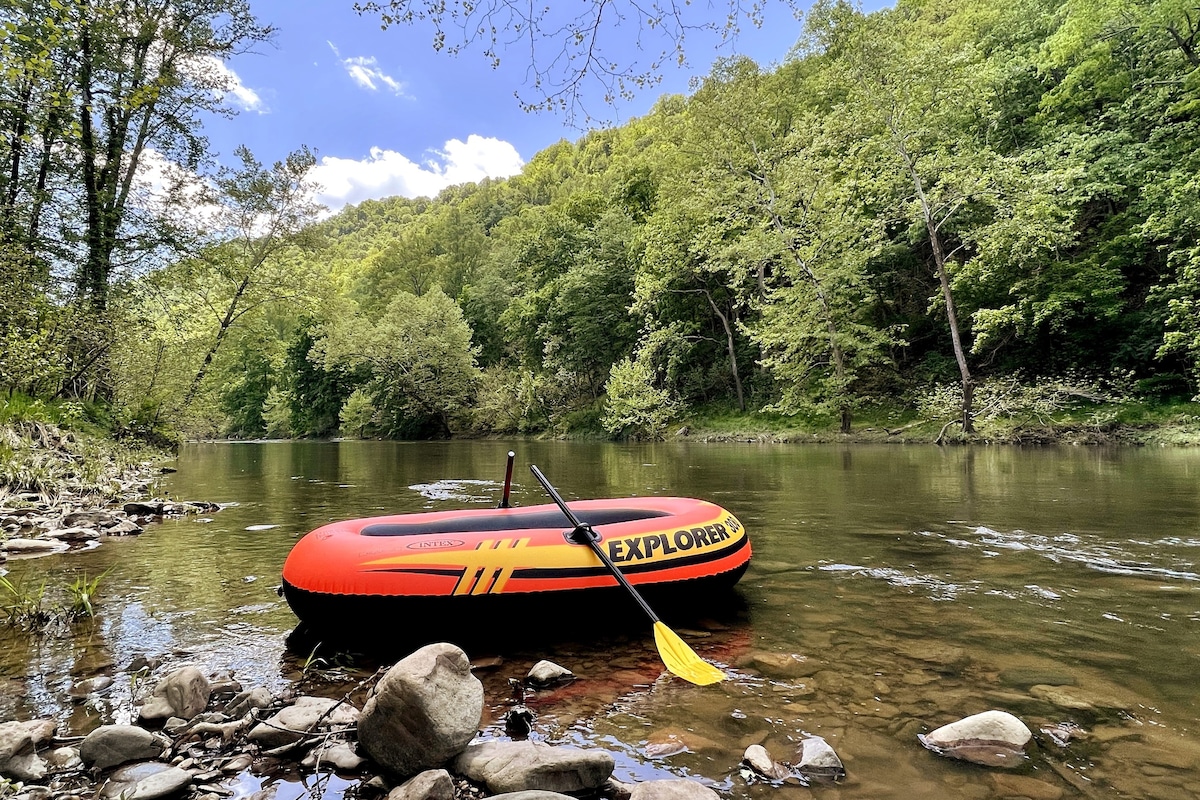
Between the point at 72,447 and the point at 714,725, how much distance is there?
11842 mm

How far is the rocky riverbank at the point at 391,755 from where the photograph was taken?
2195 mm

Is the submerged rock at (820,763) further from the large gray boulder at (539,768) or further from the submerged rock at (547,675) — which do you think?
the submerged rock at (547,675)

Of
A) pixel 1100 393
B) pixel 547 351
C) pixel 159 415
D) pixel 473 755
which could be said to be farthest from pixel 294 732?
pixel 547 351

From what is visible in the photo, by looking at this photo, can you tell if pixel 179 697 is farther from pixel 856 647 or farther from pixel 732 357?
pixel 732 357

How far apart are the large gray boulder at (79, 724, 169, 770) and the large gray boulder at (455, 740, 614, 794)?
1279 millimetres

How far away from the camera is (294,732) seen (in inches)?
100.0

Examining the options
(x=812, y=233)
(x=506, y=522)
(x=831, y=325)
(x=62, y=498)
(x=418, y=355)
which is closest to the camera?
(x=506, y=522)

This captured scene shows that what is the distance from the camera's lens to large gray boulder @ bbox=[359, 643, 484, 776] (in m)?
2.33

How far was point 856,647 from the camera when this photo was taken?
3568 millimetres

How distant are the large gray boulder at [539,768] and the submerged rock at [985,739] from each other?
4.57 feet

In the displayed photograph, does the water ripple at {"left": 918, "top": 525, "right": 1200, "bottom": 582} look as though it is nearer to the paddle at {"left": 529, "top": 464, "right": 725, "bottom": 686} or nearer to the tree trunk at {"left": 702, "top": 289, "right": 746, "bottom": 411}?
the paddle at {"left": 529, "top": 464, "right": 725, "bottom": 686}

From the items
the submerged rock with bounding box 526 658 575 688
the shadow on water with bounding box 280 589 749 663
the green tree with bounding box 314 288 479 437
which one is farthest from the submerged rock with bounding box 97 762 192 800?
the green tree with bounding box 314 288 479 437

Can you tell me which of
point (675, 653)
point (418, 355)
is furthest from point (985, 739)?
point (418, 355)

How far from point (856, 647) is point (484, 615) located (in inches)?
91.1
